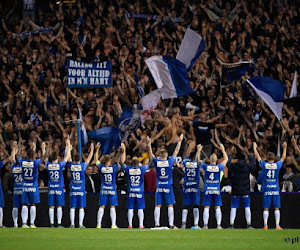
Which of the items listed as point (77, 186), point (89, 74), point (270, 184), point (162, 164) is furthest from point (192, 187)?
point (89, 74)

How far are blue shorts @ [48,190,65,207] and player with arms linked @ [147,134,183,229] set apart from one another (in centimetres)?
276

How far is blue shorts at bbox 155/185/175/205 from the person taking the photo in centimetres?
2444

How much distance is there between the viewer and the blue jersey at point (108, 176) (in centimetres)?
2466

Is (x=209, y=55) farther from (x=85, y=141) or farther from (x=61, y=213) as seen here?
(x=61, y=213)

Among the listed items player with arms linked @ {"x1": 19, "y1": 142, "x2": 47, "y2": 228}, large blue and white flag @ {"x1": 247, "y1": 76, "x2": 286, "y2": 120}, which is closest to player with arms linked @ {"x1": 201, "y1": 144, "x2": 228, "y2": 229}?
large blue and white flag @ {"x1": 247, "y1": 76, "x2": 286, "y2": 120}

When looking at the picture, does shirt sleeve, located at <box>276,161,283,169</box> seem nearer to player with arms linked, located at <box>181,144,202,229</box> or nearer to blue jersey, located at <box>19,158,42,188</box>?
player with arms linked, located at <box>181,144,202,229</box>

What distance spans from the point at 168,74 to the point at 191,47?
1227mm

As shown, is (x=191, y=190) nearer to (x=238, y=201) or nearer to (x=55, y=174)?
(x=238, y=201)

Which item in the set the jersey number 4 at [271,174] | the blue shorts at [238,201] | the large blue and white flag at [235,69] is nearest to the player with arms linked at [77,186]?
the blue shorts at [238,201]

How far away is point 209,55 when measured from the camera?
31.2 metres

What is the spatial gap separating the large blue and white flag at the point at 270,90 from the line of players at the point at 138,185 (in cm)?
399

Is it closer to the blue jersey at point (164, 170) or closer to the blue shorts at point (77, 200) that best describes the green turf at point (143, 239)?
the blue shorts at point (77, 200)

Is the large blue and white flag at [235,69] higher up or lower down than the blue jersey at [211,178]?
higher up

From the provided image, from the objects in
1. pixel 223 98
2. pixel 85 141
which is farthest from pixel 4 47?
pixel 223 98
